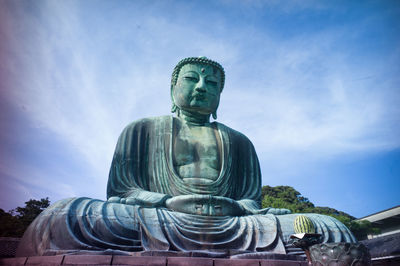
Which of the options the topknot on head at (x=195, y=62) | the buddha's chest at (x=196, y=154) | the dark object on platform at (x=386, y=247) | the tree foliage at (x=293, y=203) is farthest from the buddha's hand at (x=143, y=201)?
the tree foliage at (x=293, y=203)

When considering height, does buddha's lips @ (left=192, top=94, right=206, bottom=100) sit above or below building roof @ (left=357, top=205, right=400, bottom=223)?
above

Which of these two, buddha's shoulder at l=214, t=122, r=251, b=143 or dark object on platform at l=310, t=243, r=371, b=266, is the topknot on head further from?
dark object on platform at l=310, t=243, r=371, b=266

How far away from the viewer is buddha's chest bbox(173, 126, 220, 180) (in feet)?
21.8

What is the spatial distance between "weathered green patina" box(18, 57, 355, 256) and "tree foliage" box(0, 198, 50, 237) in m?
5.87

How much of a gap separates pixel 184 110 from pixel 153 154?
134cm

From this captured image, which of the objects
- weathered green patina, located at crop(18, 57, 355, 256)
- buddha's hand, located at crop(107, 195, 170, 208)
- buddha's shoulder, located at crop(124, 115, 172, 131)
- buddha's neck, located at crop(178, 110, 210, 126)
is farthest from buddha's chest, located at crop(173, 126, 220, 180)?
buddha's hand, located at crop(107, 195, 170, 208)

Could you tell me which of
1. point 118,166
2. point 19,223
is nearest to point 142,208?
point 118,166

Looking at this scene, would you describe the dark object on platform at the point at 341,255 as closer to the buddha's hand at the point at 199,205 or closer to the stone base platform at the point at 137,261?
the stone base platform at the point at 137,261

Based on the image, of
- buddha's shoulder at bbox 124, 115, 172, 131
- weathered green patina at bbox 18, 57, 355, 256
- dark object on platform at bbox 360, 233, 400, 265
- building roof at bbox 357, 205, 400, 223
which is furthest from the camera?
building roof at bbox 357, 205, 400, 223

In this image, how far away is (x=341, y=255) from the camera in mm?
2805

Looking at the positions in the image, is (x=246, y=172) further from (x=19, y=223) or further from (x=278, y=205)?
(x=278, y=205)

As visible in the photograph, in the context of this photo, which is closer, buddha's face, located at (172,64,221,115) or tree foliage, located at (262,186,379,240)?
buddha's face, located at (172,64,221,115)

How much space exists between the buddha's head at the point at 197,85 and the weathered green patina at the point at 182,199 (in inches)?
0.9

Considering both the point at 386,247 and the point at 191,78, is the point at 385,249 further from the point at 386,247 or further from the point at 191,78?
the point at 191,78
